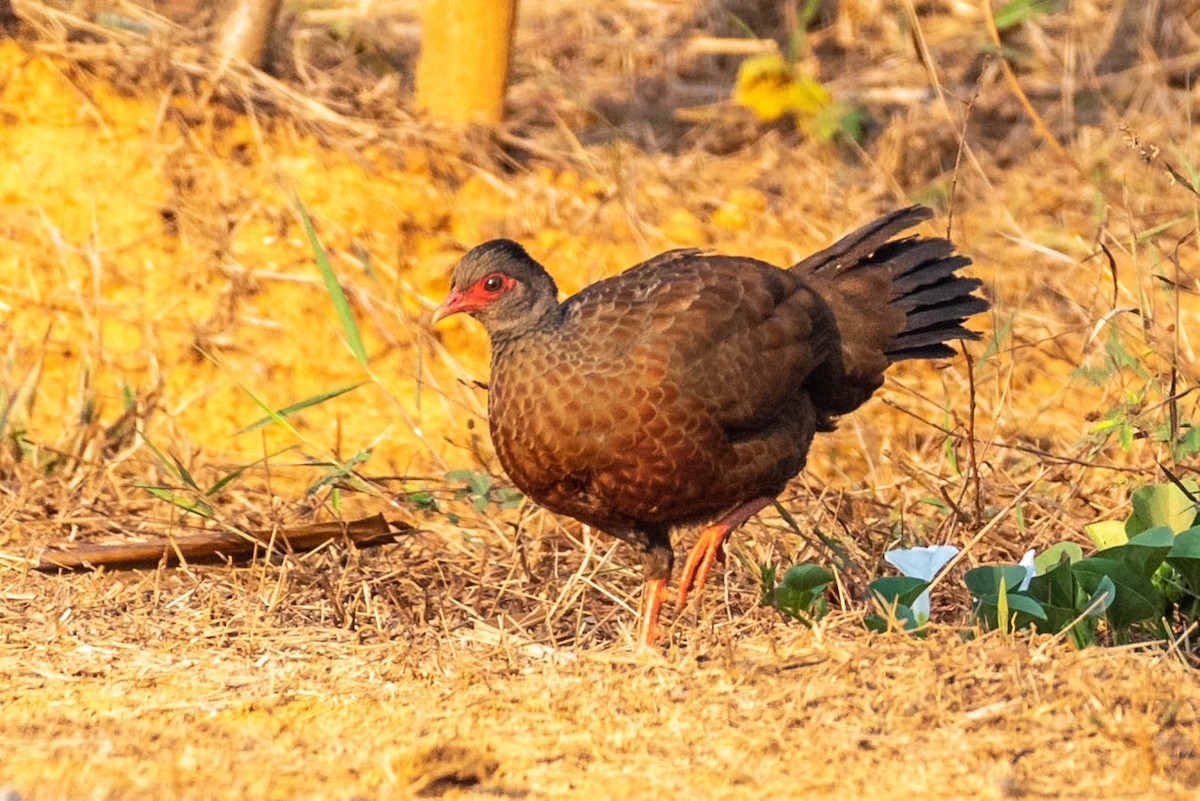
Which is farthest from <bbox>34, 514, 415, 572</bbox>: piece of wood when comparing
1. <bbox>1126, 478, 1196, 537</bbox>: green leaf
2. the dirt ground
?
<bbox>1126, 478, 1196, 537</bbox>: green leaf

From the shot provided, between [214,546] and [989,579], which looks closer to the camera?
[989,579]

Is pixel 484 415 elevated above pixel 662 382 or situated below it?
below

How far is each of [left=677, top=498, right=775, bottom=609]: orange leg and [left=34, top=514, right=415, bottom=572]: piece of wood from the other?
747mm

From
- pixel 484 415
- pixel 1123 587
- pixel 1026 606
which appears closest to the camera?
pixel 1026 606

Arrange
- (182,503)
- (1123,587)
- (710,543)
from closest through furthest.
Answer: (1123,587) → (710,543) → (182,503)

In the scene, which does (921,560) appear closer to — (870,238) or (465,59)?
(870,238)

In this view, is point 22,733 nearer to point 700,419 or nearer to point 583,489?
point 583,489

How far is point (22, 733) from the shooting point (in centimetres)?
298

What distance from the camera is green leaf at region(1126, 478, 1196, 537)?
12.1 feet

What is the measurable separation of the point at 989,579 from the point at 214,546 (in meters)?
1.91

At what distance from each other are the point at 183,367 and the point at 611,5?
5121 mm

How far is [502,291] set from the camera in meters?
3.87

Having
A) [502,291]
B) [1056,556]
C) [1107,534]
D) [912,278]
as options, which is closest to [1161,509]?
[1107,534]

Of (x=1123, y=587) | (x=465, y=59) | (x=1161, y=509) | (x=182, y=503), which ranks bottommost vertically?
(x=182, y=503)
